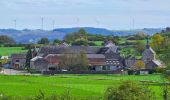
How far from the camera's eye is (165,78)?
72.3m

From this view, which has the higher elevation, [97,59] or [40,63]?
[97,59]

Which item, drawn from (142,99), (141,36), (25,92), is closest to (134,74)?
(25,92)

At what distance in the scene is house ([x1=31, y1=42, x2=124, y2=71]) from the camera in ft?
405

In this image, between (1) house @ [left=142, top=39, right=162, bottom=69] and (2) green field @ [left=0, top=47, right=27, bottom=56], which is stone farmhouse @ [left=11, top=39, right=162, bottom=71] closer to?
(1) house @ [left=142, top=39, right=162, bottom=69]

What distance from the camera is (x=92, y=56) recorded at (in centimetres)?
12712

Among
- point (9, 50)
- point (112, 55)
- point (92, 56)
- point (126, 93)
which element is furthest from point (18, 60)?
point (126, 93)

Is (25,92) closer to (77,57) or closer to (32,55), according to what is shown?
(77,57)

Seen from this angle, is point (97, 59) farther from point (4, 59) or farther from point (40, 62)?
point (4, 59)

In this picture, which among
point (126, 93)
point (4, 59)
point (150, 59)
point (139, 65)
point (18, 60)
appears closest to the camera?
→ point (126, 93)

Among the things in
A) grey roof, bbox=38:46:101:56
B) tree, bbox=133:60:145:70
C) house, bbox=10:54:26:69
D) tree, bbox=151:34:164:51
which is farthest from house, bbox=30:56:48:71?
tree, bbox=151:34:164:51

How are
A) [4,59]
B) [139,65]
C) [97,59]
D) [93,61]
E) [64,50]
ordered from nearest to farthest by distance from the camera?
[139,65]
[93,61]
[97,59]
[64,50]
[4,59]

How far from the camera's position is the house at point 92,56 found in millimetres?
123438

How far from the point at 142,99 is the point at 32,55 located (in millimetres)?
96648

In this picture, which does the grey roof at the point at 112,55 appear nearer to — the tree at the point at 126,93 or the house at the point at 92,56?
the house at the point at 92,56
